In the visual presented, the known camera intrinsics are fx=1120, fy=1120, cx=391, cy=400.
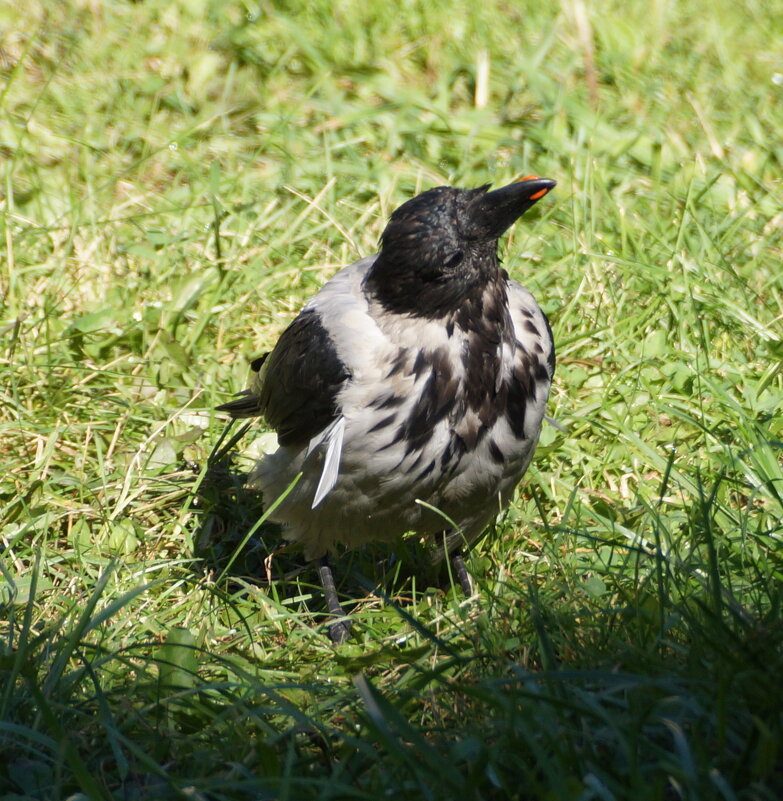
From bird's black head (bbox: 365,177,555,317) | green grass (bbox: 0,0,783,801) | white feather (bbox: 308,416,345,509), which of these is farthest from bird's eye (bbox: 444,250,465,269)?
green grass (bbox: 0,0,783,801)

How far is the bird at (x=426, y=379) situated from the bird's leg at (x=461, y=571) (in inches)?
12.1

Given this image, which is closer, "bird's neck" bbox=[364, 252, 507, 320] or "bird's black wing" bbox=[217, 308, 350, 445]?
"bird's neck" bbox=[364, 252, 507, 320]

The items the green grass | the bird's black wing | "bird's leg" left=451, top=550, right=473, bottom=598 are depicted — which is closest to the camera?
the green grass

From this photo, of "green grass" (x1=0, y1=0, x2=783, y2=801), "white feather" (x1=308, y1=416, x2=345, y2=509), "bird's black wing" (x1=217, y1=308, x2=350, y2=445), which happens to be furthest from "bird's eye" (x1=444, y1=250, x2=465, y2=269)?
"green grass" (x1=0, y1=0, x2=783, y2=801)

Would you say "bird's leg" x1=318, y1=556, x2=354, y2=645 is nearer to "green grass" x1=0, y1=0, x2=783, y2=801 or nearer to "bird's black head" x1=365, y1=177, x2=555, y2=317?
"green grass" x1=0, y1=0, x2=783, y2=801

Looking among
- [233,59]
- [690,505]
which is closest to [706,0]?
[233,59]

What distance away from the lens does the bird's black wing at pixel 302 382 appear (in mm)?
3375

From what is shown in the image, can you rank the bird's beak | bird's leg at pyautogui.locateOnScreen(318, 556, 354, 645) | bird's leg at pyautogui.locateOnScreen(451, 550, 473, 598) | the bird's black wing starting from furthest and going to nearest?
1. bird's leg at pyautogui.locateOnScreen(451, 550, 473, 598)
2. bird's leg at pyautogui.locateOnScreen(318, 556, 354, 645)
3. the bird's black wing
4. the bird's beak

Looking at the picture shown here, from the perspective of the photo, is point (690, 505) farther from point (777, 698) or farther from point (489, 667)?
point (777, 698)

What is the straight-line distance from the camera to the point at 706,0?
6.66m

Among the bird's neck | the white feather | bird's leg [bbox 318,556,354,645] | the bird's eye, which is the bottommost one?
bird's leg [bbox 318,556,354,645]

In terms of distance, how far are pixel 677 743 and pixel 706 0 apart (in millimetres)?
5638

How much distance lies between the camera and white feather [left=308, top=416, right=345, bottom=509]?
10.8 ft

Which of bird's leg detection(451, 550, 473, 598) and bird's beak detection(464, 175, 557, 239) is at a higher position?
bird's beak detection(464, 175, 557, 239)
